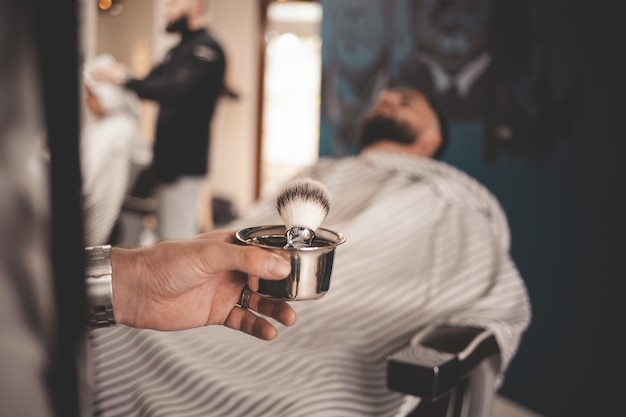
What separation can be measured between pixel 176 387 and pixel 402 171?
1.01 m

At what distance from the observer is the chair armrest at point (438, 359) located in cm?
82

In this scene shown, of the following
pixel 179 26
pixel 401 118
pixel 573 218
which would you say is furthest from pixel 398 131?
pixel 179 26

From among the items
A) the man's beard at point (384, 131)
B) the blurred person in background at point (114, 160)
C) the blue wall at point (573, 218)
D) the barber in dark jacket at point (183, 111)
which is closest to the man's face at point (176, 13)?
the barber in dark jacket at point (183, 111)

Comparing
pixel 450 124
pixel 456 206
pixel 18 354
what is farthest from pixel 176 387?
pixel 450 124

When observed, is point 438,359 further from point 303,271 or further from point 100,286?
point 100,286

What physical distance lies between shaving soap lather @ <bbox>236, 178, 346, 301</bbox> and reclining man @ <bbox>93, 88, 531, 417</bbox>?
0.33 feet

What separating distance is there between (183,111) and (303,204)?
6.35 ft

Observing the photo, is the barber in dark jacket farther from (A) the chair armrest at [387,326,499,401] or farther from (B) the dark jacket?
(A) the chair armrest at [387,326,499,401]

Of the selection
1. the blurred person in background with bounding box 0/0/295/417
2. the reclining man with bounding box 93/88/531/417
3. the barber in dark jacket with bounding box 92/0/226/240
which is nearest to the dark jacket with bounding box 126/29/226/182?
the barber in dark jacket with bounding box 92/0/226/240

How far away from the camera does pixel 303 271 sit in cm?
56

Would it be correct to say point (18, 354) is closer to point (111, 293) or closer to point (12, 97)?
point (12, 97)

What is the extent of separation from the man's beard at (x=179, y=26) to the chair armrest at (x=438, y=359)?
145cm

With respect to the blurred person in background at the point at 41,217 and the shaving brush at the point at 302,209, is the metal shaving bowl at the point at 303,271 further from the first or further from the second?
the blurred person in background at the point at 41,217

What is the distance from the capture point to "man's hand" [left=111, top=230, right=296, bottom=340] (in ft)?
1.98
